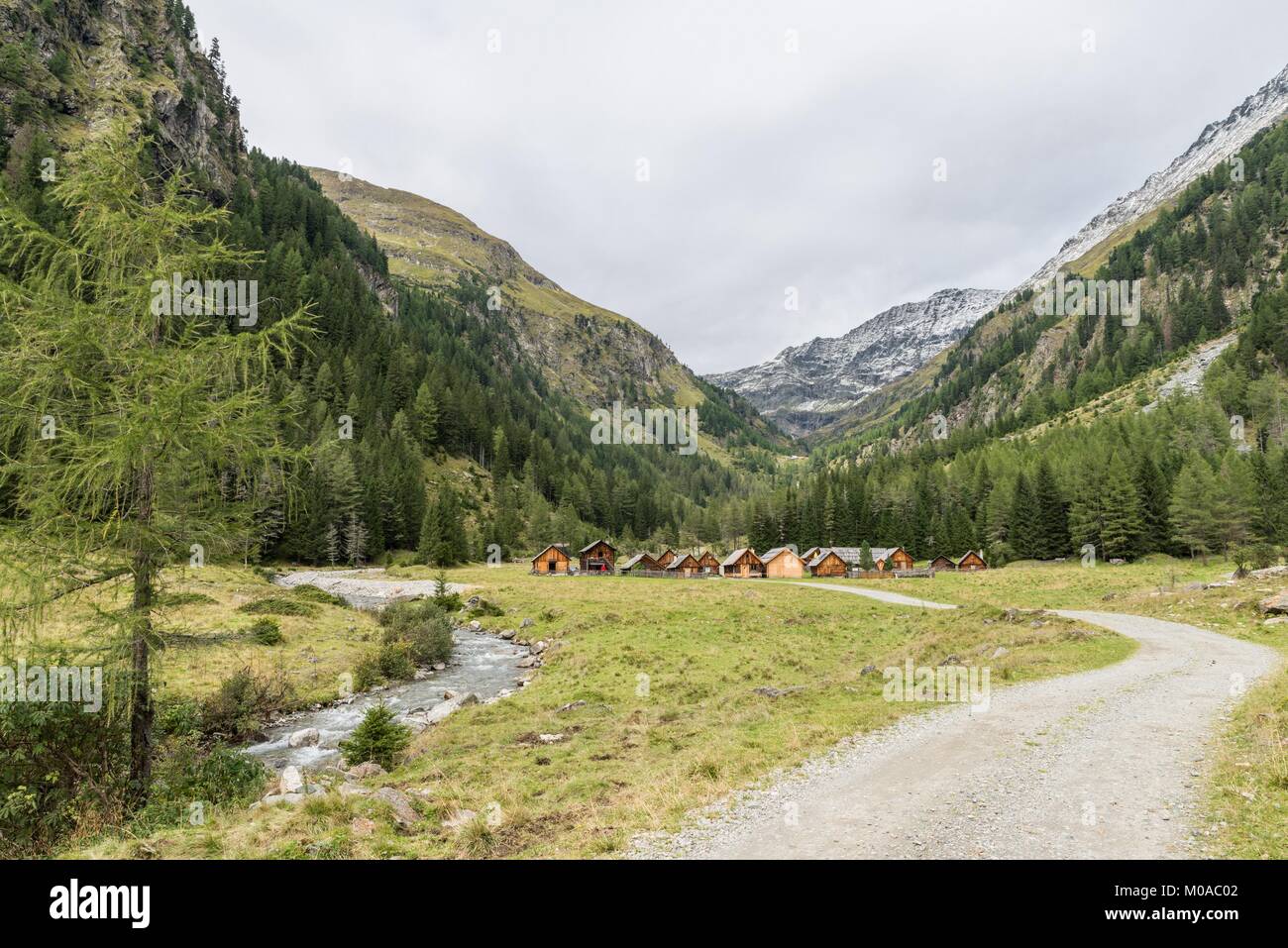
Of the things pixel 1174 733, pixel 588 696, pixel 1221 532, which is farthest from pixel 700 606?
pixel 1221 532

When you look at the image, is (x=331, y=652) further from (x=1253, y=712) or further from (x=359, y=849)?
(x=1253, y=712)

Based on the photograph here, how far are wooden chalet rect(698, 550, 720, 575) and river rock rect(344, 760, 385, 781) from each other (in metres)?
93.1

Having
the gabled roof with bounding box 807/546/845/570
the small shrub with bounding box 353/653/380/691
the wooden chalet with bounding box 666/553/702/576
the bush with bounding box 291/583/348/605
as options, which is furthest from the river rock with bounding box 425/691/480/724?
the gabled roof with bounding box 807/546/845/570

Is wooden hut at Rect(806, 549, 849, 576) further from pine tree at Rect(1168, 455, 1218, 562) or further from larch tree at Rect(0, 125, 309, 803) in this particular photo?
larch tree at Rect(0, 125, 309, 803)

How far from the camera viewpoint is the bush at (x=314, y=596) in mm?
44459

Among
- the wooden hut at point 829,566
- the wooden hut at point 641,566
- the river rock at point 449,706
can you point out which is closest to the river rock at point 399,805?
the river rock at point 449,706

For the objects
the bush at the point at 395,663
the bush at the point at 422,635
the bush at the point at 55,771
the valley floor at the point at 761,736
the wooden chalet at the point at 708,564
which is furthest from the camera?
the wooden chalet at the point at 708,564

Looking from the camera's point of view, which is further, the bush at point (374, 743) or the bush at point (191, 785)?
the bush at point (374, 743)

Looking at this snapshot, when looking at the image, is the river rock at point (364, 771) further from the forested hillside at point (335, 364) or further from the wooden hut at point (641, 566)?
the wooden hut at point (641, 566)

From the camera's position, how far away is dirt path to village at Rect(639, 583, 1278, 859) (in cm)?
848

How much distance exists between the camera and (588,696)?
22.8 metres

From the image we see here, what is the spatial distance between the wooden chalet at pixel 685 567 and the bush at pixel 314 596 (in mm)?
64303
